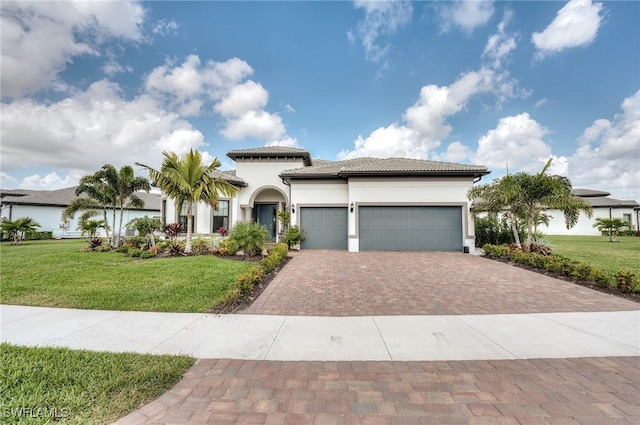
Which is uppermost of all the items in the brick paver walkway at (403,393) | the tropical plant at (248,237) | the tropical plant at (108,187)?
the tropical plant at (108,187)

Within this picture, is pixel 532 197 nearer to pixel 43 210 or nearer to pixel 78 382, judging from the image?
pixel 78 382

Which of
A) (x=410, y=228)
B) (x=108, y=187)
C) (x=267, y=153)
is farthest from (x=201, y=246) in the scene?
(x=410, y=228)

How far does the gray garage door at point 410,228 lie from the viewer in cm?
1370

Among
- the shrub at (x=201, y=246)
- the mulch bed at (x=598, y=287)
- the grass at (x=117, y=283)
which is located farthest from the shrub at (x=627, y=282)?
the shrub at (x=201, y=246)

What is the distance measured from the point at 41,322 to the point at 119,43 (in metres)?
11.1

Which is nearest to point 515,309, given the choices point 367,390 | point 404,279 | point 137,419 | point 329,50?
point 404,279

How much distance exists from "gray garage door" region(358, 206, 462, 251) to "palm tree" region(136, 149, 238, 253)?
8.03 meters

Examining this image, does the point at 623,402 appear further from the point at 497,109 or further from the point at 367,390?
the point at 497,109

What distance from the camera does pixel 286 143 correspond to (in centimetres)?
1986

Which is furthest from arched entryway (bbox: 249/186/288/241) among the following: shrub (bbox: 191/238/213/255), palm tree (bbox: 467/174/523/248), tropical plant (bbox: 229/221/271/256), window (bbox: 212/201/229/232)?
palm tree (bbox: 467/174/523/248)

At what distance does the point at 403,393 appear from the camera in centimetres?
261

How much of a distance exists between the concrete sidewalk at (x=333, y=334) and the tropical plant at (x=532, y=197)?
23.1ft

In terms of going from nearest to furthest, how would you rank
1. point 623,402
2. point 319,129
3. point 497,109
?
1. point 623,402
2. point 497,109
3. point 319,129

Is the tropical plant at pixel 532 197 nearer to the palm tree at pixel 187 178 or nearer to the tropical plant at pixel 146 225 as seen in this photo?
the palm tree at pixel 187 178
